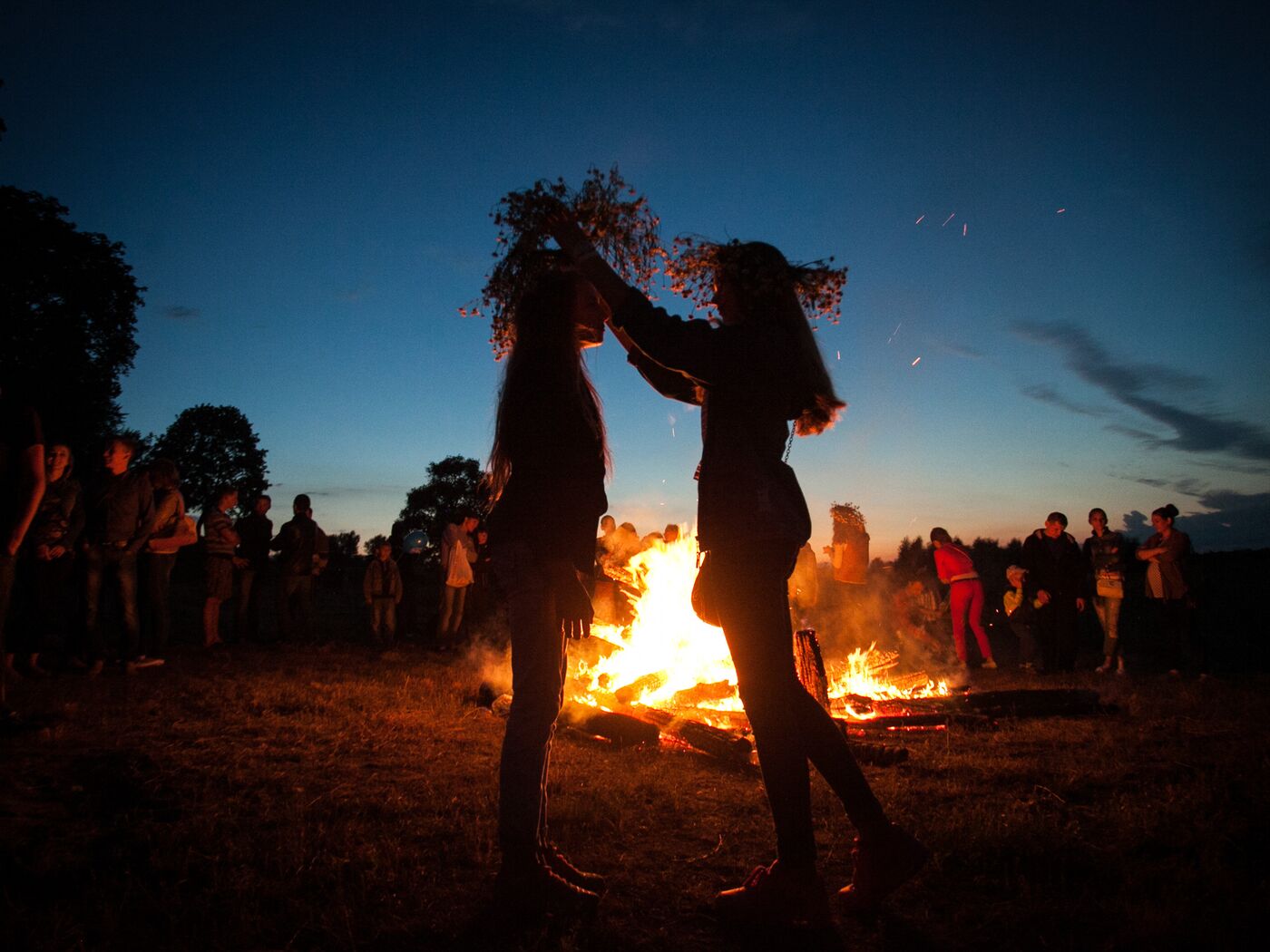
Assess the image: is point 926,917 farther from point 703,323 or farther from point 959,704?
point 959,704

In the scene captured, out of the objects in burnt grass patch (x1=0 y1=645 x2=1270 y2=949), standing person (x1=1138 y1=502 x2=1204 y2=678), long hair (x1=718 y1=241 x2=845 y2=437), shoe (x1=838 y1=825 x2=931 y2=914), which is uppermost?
long hair (x1=718 y1=241 x2=845 y2=437)

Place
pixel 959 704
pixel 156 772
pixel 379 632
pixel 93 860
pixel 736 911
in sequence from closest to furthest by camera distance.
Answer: pixel 736 911 → pixel 93 860 → pixel 156 772 → pixel 959 704 → pixel 379 632

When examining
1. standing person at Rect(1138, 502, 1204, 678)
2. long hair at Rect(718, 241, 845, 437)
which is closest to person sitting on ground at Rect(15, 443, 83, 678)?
long hair at Rect(718, 241, 845, 437)

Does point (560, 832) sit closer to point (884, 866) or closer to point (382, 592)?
point (884, 866)

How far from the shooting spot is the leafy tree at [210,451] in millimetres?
45562

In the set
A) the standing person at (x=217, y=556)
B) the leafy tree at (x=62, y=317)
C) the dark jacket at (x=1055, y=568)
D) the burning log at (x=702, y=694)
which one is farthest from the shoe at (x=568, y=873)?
the leafy tree at (x=62, y=317)

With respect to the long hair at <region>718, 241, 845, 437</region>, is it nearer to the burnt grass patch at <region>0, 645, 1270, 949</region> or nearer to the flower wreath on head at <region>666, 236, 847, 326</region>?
the flower wreath on head at <region>666, 236, 847, 326</region>

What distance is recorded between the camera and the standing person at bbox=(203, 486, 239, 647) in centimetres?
961

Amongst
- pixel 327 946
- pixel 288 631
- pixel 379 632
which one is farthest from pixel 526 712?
pixel 379 632

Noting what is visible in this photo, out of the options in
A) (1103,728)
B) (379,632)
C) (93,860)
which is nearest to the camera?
(93,860)

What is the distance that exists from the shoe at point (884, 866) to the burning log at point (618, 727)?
113 inches

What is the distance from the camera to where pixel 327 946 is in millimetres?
2244

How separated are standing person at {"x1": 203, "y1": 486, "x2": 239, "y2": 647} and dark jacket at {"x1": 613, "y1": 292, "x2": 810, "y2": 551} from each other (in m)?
8.98

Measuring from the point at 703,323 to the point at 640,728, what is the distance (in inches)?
144
